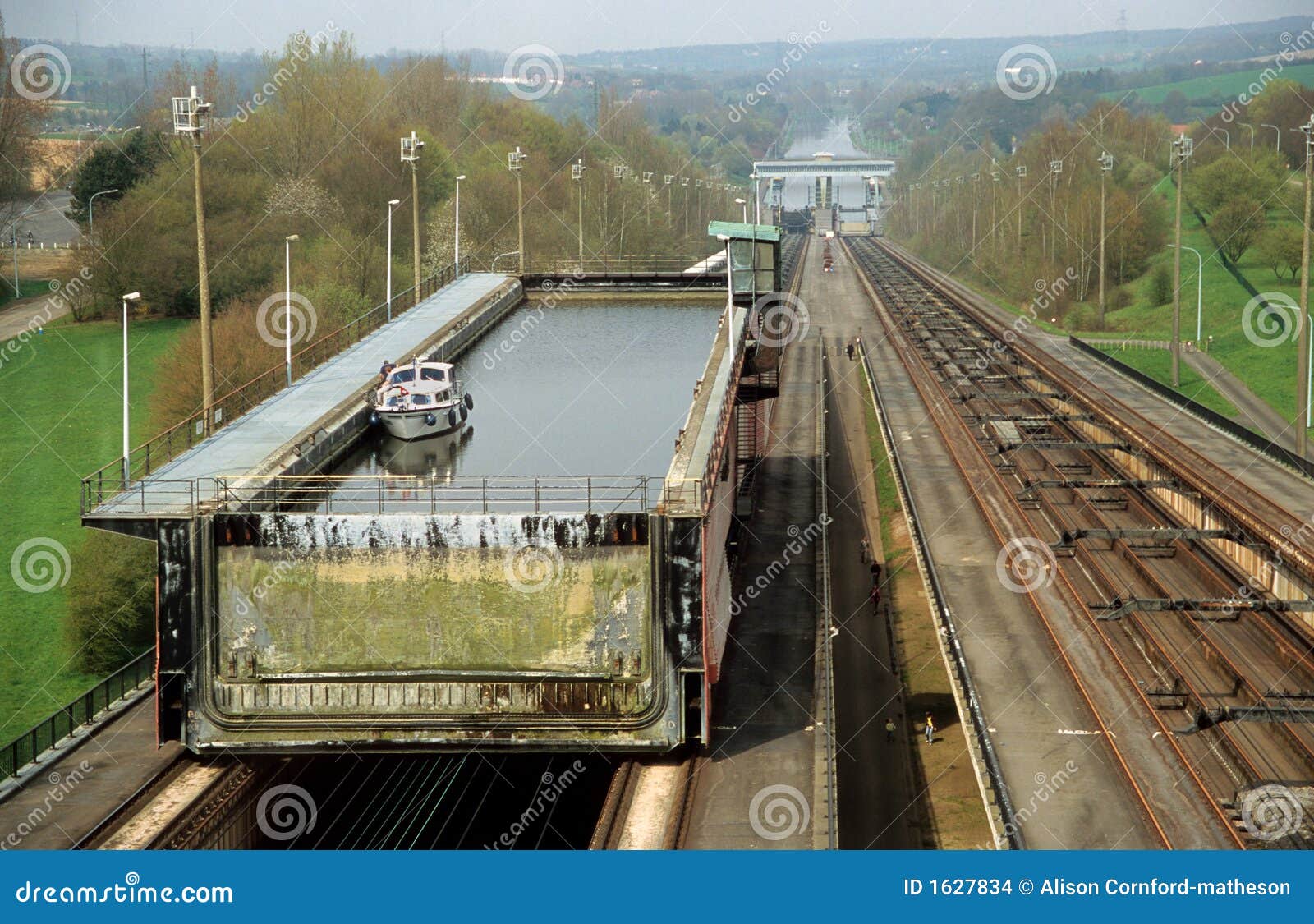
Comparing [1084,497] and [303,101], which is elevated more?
[303,101]

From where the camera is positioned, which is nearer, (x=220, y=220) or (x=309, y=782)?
(x=309, y=782)

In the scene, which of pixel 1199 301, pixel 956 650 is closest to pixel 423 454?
pixel 956 650

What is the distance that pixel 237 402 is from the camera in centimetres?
3562

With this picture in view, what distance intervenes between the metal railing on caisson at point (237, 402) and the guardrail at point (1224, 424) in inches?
817

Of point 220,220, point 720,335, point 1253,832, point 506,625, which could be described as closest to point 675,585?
point 506,625

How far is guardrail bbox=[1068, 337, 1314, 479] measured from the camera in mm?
35906

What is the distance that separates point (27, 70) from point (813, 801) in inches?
3134

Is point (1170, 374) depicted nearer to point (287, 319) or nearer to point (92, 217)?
point (287, 319)

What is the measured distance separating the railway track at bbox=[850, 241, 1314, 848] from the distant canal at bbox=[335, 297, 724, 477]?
7139mm

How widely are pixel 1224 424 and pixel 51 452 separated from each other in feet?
108

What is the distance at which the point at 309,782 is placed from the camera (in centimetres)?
2002

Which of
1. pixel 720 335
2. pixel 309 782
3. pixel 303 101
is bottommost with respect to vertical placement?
pixel 309 782

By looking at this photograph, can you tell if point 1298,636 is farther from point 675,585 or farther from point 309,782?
point 309,782

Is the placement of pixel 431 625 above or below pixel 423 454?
below
